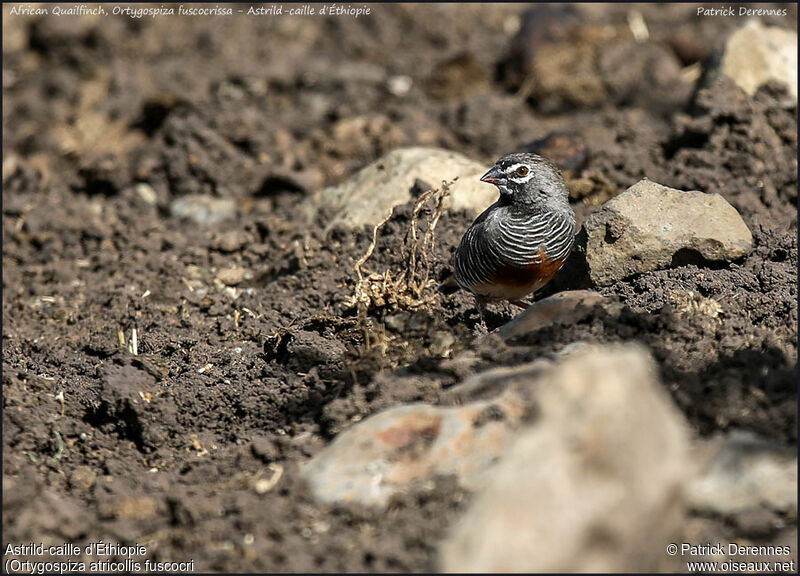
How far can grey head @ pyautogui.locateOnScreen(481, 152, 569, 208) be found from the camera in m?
6.20

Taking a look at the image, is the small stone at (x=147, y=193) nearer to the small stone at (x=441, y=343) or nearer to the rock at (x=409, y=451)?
the small stone at (x=441, y=343)

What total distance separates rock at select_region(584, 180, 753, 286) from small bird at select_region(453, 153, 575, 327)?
23cm

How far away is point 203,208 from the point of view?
8750 millimetres

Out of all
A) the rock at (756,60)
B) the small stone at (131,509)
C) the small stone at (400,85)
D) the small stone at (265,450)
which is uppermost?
the rock at (756,60)

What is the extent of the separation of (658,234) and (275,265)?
2.95 meters

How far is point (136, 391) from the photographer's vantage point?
217 inches

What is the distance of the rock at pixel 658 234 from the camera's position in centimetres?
605

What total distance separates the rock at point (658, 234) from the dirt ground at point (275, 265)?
0.43 feet

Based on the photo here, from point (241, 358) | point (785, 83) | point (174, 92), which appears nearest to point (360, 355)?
point (241, 358)

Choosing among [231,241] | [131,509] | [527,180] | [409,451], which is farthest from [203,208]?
[409,451]

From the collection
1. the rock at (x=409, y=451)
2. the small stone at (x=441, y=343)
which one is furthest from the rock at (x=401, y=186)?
the rock at (x=409, y=451)

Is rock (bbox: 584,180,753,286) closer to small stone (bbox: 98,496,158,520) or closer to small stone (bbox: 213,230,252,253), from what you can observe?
small stone (bbox: 213,230,252,253)

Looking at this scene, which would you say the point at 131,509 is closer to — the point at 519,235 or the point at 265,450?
the point at 265,450

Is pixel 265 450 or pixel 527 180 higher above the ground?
pixel 527 180
